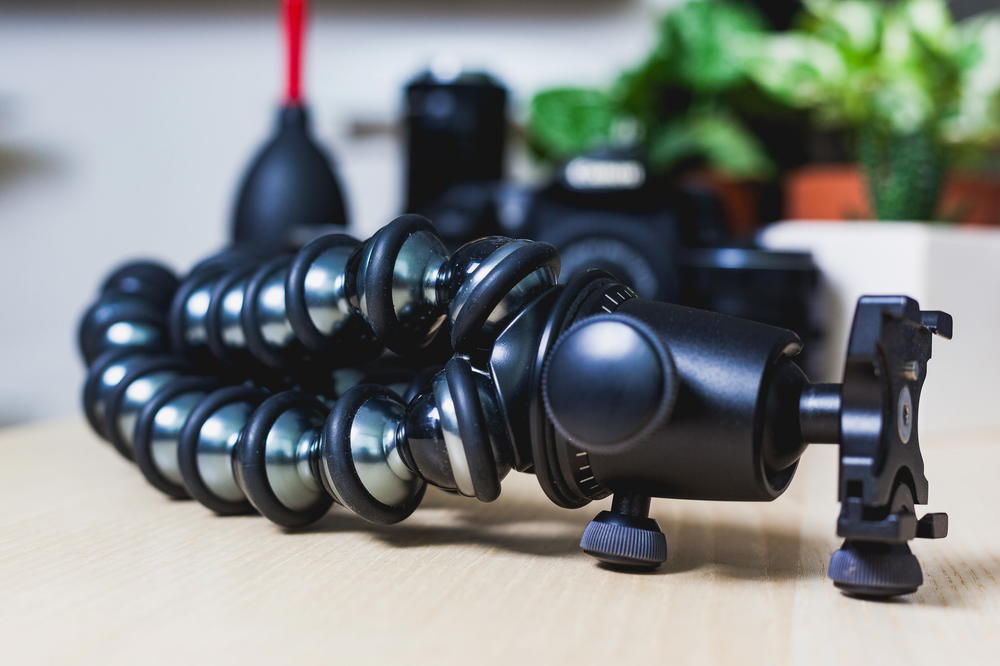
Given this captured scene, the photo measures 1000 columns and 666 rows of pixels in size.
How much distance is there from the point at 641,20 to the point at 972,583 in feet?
3.17

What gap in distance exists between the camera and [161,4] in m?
1.31

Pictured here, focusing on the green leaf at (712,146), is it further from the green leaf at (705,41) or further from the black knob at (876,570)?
the black knob at (876,570)

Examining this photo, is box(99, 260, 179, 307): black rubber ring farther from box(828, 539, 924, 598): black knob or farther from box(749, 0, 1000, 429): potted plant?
box(749, 0, 1000, 429): potted plant

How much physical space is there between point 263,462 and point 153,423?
0.26 ft

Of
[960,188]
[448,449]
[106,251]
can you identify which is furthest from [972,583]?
[106,251]

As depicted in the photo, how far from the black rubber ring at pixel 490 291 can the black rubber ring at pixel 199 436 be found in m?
0.12

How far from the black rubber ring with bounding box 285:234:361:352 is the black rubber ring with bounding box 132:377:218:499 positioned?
80 millimetres

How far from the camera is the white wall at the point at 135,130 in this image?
1299mm

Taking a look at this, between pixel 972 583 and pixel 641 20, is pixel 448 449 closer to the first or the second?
pixel 972 583

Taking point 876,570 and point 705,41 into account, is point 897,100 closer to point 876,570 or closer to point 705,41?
point 705,41

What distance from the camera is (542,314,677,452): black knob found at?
32 centimetres

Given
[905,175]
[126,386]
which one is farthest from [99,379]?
[905,175]

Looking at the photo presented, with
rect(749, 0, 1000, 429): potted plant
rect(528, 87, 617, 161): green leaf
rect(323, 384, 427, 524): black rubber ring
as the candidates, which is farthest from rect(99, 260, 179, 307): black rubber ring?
rect(528, 87, 617, 161): green leaf

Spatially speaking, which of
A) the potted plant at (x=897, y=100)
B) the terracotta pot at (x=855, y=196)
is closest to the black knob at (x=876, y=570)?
the potted plant at (x=897, y=100)
